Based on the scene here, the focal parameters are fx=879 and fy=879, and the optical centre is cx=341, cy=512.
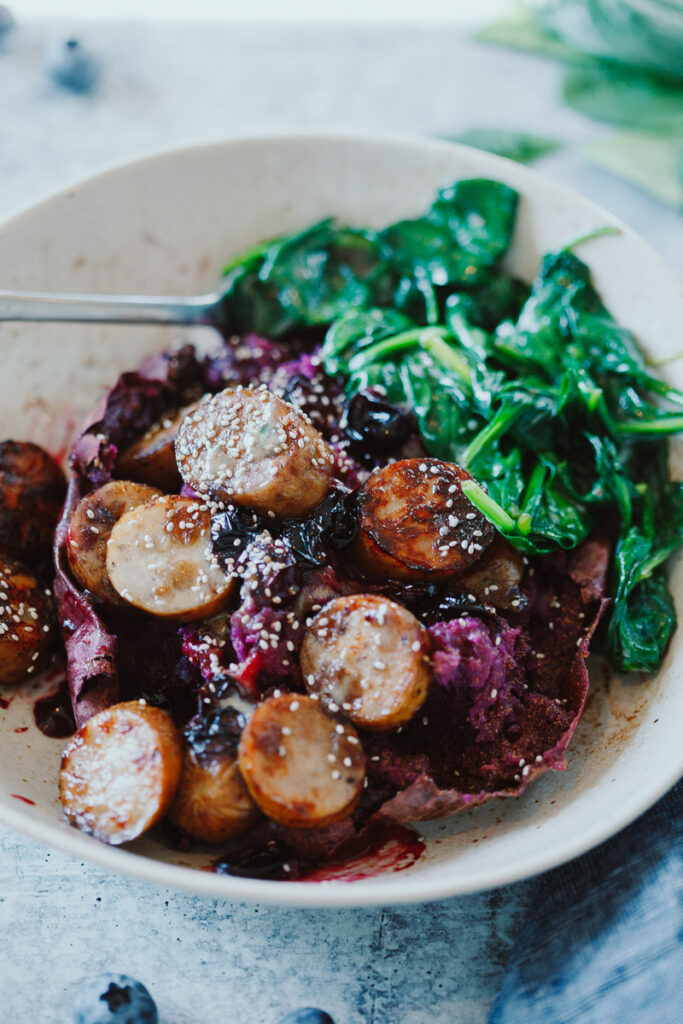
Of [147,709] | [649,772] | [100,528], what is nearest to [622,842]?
[649,772]

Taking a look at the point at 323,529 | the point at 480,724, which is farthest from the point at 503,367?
the point at 480,724

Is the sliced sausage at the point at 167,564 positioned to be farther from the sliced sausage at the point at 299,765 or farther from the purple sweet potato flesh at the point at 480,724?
the purple sweet potato flesh at the point at 480,724

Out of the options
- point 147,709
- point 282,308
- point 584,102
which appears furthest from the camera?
point 584,102

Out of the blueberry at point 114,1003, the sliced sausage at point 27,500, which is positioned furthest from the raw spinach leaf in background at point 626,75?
the blueberry at point 114,1003

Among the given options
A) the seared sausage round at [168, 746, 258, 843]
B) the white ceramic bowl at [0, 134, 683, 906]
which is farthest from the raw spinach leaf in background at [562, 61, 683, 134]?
the seared sausage round at [168, 746, 258, 843]

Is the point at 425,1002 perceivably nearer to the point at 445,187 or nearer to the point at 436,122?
the point at 445,187

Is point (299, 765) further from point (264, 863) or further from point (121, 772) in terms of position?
point (121, 772)
